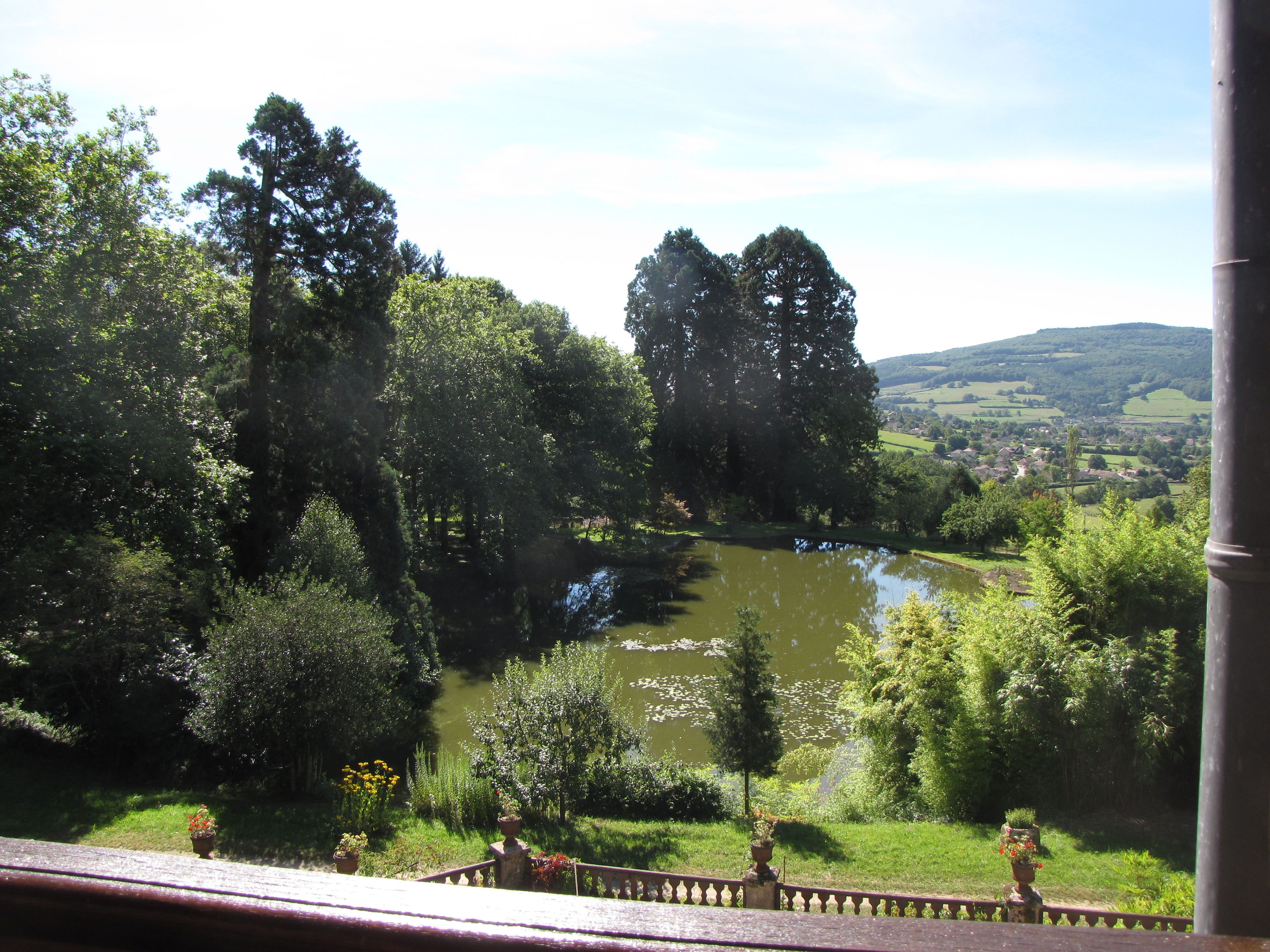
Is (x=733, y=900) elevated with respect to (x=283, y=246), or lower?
lower

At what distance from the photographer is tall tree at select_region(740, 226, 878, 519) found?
4266 centimetres

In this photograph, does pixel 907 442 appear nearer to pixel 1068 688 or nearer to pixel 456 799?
pixel 1068 688

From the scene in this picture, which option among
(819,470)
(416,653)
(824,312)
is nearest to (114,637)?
(416,653)

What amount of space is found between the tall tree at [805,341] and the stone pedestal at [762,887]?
3498cm

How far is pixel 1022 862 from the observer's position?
7.32m

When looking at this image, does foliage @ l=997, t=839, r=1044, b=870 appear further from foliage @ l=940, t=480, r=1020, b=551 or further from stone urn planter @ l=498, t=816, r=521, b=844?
foliage @ l=940, t=480, r=1020, b=551

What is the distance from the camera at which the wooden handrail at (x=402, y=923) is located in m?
0.76

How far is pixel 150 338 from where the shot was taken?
14.0 m

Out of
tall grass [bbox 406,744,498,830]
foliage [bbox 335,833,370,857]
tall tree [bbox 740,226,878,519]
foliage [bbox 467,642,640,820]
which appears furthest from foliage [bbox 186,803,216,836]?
tall tree [bbox 740,226,878,519]

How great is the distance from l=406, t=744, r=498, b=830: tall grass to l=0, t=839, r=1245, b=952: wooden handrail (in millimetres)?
11511

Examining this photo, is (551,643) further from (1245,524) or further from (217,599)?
(1245,524)

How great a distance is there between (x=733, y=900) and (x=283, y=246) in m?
16.3

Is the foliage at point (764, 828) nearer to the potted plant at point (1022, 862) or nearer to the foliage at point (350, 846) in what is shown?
the potted plant at point (1022, 862)

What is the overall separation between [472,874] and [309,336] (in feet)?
44.1
